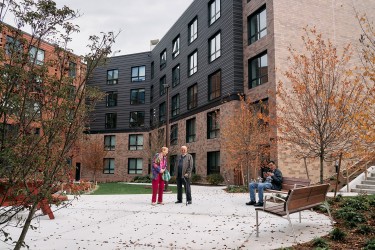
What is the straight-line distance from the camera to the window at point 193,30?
94.8 feet

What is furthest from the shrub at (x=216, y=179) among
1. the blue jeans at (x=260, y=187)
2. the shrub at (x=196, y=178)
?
the blue jeans at (x=260, y=187)

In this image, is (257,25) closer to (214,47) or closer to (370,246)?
(214,47)

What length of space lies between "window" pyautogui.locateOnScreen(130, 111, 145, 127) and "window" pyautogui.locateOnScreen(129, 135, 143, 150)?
146cm

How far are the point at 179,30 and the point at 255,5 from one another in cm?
1209

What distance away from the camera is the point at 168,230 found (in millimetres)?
6883

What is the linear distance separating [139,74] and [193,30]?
1324 cm

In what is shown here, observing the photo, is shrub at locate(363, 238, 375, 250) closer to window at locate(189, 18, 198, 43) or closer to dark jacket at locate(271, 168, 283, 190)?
dark jacket at locate(271, 168, 283, 190)

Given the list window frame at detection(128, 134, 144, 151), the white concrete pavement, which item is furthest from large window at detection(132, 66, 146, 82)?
the white concrete pavement

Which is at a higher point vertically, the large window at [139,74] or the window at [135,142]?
the large window at [139,74]

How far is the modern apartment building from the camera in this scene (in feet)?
63.8

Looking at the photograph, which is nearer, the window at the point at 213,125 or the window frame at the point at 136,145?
the window at the point at 213,125

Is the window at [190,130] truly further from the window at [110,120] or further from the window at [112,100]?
the window at [112,100]

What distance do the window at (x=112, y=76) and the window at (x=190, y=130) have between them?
16.5 meters

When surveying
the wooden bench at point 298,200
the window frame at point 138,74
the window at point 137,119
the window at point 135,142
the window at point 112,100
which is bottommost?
the wooden bench at point 298,200
